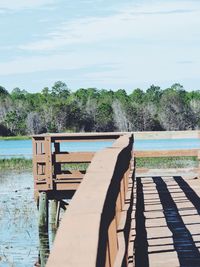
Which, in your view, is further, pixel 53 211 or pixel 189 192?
pixel 53 211

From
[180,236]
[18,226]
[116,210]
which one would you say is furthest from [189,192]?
[18,226]

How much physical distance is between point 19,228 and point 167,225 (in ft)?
33.7

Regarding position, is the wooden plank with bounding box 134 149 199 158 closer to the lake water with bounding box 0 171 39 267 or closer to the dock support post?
the dock support post

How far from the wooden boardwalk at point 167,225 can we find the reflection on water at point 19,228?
3.18 metres

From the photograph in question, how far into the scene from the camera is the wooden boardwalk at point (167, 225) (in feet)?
19.3

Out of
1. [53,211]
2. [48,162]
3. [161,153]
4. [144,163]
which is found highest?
[161,153]

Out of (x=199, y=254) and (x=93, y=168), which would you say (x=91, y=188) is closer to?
(x=93, y=168)

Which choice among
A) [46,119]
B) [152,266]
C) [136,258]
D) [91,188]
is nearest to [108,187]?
[91,188]

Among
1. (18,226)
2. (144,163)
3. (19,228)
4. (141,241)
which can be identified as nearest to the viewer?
(141,241)

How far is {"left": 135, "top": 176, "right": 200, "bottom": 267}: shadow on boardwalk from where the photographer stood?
19.4 ft

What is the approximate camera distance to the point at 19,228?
57.9 feet

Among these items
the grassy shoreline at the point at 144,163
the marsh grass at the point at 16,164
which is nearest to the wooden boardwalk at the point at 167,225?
the grassy shoreline at the point at 144,163

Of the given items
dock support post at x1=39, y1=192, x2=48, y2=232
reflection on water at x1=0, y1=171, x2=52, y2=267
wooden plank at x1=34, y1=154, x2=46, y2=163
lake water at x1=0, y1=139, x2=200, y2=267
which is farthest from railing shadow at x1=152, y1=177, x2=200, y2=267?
lake water at x1=0, y1=139, x2=200, y2=267

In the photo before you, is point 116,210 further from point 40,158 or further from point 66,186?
point 66,186
